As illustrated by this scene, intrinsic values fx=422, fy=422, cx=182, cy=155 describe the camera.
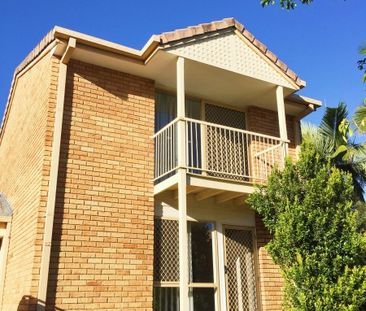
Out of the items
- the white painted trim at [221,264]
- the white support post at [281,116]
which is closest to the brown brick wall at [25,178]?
the white painted trim at [221,264]

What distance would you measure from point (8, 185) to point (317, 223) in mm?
6729

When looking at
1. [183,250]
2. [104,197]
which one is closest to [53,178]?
[104,197]

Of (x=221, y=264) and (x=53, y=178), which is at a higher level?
(x=53, y=178)

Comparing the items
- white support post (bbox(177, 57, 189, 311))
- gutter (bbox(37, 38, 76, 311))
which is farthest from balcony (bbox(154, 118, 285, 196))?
gutter (bbox(37, 38, 76, 311))

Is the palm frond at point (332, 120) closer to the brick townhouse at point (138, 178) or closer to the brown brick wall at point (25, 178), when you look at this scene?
the brick townhouse at point (138, 178)

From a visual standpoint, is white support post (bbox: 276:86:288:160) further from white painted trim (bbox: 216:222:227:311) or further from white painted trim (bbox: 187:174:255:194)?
white painted trim (bbox: 216:222:227:311)

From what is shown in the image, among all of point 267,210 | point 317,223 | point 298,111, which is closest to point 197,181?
point 267,210

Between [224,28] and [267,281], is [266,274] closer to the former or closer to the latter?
[267,281]

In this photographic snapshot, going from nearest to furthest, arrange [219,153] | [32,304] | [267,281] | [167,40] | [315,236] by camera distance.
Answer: [32,304] → [315,236] → [167,40] → [267,281] → [219,153]

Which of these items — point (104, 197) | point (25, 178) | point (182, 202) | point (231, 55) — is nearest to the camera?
point (182, 202)

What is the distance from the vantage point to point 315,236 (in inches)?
264

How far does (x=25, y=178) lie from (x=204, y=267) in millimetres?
3853

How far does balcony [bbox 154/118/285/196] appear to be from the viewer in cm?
801

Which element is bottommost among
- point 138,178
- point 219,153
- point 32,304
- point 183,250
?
point 32,304
